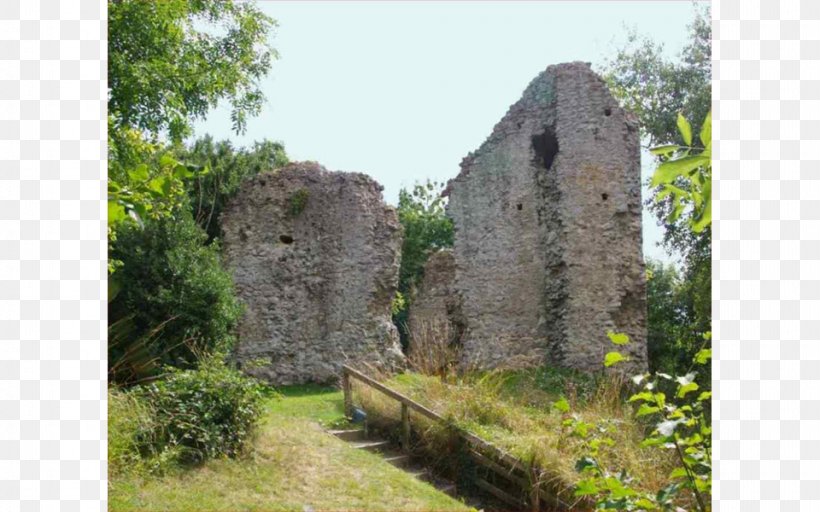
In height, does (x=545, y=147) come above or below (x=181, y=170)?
above

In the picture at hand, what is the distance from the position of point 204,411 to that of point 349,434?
2.92m

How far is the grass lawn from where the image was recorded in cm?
734

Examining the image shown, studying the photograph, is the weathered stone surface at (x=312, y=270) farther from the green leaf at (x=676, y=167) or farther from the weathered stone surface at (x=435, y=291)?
the green leaf at (x=676, y=167)

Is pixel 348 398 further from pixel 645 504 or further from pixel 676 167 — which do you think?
pixel 676 167

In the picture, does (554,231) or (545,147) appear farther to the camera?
(545,147)

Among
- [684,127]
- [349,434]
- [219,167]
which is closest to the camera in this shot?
[684,127]

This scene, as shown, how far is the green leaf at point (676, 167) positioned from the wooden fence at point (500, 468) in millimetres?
7141

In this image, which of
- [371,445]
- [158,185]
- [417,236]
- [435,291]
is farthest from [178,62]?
[417,236]

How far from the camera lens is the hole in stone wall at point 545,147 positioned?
1570 centimetres

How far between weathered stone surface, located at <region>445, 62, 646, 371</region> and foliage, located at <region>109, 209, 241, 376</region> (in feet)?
16.0

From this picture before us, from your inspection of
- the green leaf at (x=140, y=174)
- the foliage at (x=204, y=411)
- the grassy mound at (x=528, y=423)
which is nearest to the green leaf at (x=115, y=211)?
the green leaf at (x=140, y=174)

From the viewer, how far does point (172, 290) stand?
44.3 ft

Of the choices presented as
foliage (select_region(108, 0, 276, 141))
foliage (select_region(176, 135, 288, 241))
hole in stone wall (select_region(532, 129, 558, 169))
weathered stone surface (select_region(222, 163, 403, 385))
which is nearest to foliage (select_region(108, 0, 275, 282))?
foliage (select_region(108, 0, 276, 141))

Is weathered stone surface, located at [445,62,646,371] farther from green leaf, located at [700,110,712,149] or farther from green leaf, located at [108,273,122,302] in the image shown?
green leaf, located at [700,110,712,149]
